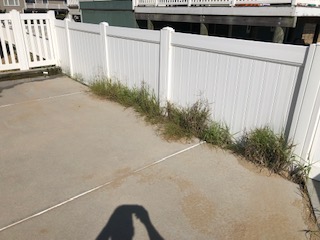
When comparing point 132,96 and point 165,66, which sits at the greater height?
point 165,66

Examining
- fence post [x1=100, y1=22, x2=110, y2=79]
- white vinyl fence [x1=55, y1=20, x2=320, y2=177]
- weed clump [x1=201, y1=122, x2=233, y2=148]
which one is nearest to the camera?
white vinyl fence [x1=55, y1=20, x2=320, y2=177]

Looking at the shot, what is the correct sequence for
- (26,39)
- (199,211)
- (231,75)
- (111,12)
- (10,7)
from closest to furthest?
(199,211) < (231,75) < (26,39) < (111,12) < (10,7)

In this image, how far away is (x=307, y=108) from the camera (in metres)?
2.88

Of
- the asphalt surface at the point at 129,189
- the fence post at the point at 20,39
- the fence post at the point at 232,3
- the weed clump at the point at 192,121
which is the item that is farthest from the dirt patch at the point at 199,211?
the fence post at the point at 20,39

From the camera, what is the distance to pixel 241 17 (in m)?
7.28

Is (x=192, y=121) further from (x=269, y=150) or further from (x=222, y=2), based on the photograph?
(x=222, y=2)

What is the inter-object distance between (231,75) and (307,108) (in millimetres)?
1052

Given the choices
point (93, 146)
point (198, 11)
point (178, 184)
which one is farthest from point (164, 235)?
point (198, 11)

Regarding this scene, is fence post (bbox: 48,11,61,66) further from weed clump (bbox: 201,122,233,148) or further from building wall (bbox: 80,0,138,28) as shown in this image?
weed clump (bbox: 201,122,233,148)

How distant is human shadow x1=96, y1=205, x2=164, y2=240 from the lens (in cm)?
236

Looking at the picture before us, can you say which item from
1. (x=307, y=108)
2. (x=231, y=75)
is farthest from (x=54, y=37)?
(x=307, y=108)

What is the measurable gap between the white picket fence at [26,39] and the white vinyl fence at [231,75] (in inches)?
106

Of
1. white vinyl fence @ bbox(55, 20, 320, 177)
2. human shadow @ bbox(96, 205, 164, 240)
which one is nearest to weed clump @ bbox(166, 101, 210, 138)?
white vinyl fence @ bbox(55, 20, 320, 177)

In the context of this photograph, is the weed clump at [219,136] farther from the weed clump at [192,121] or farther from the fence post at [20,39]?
the fence post at [20,39]
